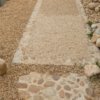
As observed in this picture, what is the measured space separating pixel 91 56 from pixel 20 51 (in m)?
1.38

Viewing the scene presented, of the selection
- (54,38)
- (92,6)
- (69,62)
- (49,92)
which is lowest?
(92,6)

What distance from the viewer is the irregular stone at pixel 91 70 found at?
4254 mm

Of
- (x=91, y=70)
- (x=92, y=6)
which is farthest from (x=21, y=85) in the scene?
(x=92, y=6)

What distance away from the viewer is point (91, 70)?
4312mm

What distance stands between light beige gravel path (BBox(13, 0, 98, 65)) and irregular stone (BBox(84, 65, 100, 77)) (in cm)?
40

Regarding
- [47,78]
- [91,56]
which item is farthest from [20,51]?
[91,56]

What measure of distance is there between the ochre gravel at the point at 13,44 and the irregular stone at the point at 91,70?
0.29 feet

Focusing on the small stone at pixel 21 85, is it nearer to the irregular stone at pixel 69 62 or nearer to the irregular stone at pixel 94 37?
the irregular stone at pixel 69 62

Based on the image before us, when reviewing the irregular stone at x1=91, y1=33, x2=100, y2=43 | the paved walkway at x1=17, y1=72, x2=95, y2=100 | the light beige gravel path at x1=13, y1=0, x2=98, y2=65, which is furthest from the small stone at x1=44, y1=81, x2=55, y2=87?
the irregular stone at x1=91, y1=33, x2=100, y2=43

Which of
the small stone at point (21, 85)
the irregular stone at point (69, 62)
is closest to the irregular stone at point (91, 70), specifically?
the irregular stone at point (69, 62)

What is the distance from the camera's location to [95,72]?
425 centimetres

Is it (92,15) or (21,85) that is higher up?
(21,85)

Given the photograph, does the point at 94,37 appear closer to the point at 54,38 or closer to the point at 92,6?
the point at 54,38

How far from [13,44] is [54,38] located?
3.02 feet
